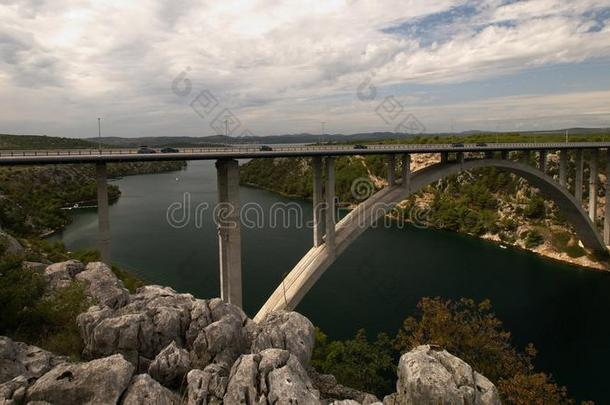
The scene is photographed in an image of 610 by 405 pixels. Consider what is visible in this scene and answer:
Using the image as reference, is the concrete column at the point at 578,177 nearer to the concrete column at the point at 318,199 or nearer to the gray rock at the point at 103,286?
the concrete column at the point at 318,199

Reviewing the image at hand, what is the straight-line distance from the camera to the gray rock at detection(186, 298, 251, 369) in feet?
39.6

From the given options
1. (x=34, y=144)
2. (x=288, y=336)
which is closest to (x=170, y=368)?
(x=288, y=336)

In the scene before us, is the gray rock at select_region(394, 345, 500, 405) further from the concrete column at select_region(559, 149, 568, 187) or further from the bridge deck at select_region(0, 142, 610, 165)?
the concrete column at select_region(559, 149, 568, 187)

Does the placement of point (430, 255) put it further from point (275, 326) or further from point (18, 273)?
point (18, 273)

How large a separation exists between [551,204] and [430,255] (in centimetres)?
1835

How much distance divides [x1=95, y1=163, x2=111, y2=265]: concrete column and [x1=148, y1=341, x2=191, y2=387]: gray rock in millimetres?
9359

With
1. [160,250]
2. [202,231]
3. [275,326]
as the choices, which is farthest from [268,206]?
[275,326]

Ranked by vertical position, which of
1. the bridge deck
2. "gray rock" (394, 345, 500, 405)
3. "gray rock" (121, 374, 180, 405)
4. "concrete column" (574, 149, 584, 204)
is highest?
the bridge deck

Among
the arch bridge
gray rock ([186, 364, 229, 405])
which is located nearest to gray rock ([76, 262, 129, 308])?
the arch bridge

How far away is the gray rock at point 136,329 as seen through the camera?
37.3ft

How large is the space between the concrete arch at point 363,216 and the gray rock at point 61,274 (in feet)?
33.7

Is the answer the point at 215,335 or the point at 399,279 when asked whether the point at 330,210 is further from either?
the point at 399,279

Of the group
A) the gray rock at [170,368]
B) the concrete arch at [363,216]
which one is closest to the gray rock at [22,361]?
the gray rock at [170,368]

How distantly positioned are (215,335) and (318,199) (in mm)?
14008
